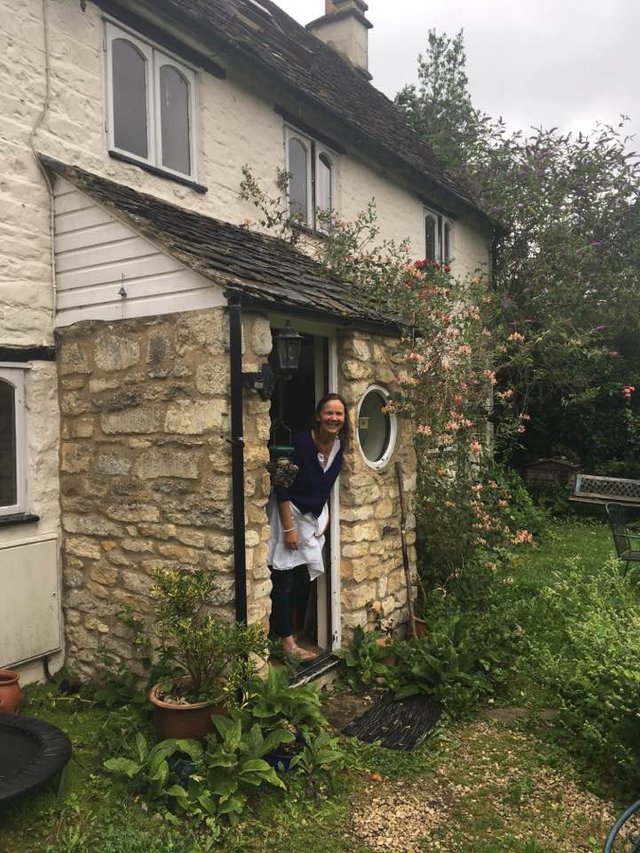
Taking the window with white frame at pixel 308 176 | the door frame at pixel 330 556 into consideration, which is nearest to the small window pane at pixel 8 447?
the door frame at pixel 330 556

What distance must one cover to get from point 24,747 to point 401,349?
168 inches

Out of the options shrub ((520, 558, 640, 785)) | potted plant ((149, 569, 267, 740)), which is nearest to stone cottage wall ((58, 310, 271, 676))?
potted plant ((149, 569, 267, 740))

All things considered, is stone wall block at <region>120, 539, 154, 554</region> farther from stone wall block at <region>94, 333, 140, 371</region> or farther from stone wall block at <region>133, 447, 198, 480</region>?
stone wall block at <region>94, 333, 140, 371</region>

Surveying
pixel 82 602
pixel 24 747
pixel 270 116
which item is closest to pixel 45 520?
pixel 82 602

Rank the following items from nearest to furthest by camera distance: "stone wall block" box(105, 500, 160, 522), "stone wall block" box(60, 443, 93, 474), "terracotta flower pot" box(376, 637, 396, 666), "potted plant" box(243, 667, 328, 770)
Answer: "potted plant" box(243, 667, 328, 770) < "stone wall block" box(105, 500, 160, 522) < "stone wall block" box(60, 443, 93, 474) < "terracotta flower pot" box(376, 637, 396, 666)

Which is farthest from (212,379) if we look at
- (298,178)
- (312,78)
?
(312,78)

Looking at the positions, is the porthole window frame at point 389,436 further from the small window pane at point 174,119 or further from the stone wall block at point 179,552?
the small window pane at point 174,119

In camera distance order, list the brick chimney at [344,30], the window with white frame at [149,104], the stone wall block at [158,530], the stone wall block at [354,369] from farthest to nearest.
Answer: the brick chimney at [344,30] < the window with white frame at [149,104] < the stone wall block at [354,369] < the stone wall block at [158,530]

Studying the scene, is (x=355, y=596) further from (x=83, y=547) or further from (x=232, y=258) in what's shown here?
(x=232, y=258)

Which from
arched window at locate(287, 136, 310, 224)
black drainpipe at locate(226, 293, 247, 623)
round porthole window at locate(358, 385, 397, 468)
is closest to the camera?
black drainpipe at locate(226, 293, 247, 623)

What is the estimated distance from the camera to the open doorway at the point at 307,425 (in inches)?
223

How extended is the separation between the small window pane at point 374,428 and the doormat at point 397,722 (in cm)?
208

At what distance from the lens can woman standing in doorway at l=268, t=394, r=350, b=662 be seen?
17.0 ft

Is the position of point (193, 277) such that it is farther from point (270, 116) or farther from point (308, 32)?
point (308, 32)
